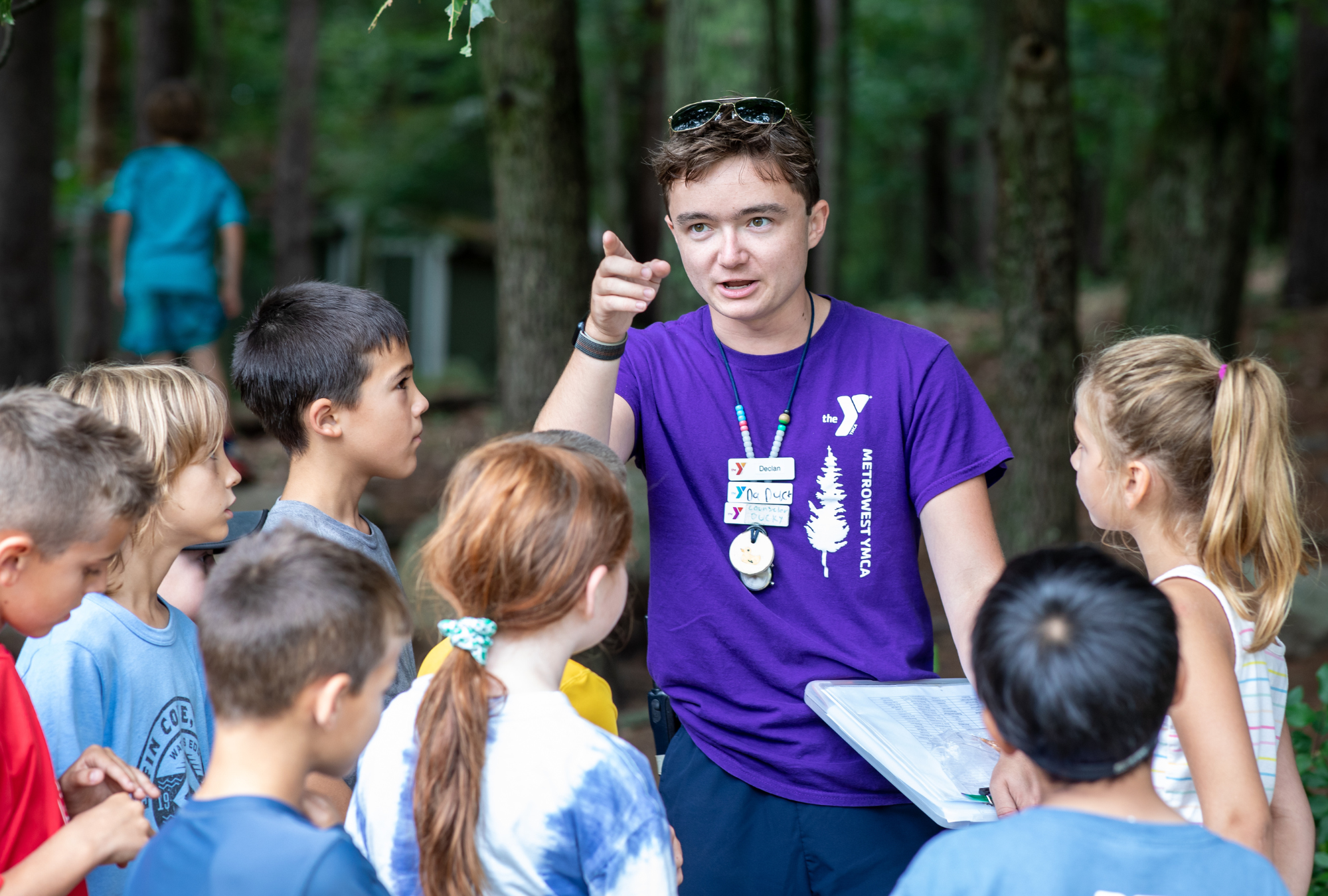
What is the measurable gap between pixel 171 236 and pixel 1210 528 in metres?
5.99

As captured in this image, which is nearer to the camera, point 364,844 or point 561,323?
point 364,844


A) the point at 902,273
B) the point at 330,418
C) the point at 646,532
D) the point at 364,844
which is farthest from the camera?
the point at 902,273

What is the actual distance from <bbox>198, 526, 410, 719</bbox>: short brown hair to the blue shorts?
17.7ft

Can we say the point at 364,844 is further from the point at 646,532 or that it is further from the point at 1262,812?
the point at 646,532

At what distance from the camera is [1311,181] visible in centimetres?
1241

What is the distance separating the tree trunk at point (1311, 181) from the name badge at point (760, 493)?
1187 centimetres

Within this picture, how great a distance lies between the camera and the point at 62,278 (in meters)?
20.6

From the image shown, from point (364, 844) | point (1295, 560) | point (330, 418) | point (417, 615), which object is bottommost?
point (364, 844)

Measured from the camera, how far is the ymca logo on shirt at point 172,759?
219cm

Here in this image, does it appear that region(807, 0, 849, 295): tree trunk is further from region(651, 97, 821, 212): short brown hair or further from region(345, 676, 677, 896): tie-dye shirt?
region(345, 676, 677, 896): tie-dye shirt

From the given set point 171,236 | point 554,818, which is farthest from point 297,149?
point 554,818

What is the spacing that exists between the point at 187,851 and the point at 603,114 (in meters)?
16.5

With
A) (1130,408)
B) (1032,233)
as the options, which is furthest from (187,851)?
(1032,233)

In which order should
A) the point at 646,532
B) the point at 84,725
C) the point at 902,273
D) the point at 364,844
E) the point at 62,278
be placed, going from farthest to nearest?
the point at 902,273 < the point at 62,278 < the point at 646,532 < the point at 84,725 < the point at 364,844
